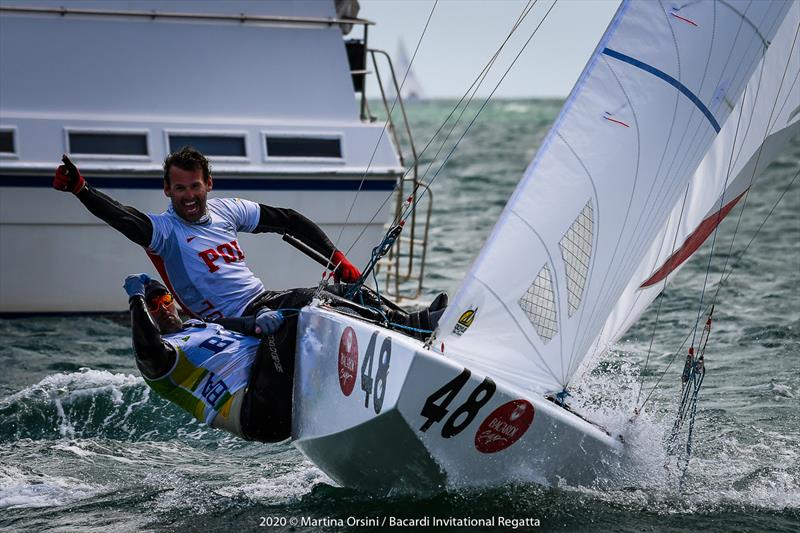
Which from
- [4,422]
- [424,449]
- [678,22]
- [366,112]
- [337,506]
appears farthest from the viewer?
[366,112]

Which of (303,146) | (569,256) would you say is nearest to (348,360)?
(569,256)

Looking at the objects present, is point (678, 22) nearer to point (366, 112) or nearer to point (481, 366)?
point (481, 366)

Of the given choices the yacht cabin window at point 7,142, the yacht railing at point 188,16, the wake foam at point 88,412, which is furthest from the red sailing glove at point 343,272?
the yacht railing at point 188,16

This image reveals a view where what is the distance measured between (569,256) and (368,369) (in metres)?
0.84

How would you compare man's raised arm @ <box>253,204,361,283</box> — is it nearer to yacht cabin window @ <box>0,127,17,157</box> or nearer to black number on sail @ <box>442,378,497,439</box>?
black number on sail @ <box>442,378,497,439</box>

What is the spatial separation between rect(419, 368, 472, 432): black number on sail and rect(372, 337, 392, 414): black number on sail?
0.15 m

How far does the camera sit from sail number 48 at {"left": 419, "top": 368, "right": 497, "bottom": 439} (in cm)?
384

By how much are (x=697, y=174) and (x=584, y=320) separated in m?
0.80

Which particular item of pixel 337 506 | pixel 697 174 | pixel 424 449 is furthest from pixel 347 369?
pixel 697 174

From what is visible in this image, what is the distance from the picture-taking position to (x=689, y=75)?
425 cm

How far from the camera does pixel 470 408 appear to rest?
12.8 feet

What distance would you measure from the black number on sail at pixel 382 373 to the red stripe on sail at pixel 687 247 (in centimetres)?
122

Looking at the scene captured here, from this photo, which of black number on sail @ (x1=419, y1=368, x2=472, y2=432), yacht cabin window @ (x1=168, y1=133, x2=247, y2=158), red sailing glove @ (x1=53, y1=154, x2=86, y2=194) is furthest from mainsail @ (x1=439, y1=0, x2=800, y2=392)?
yacht cabin window @ (x1=168, y1=133, x2=247, y2=158)

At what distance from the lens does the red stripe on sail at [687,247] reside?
15.3ft
